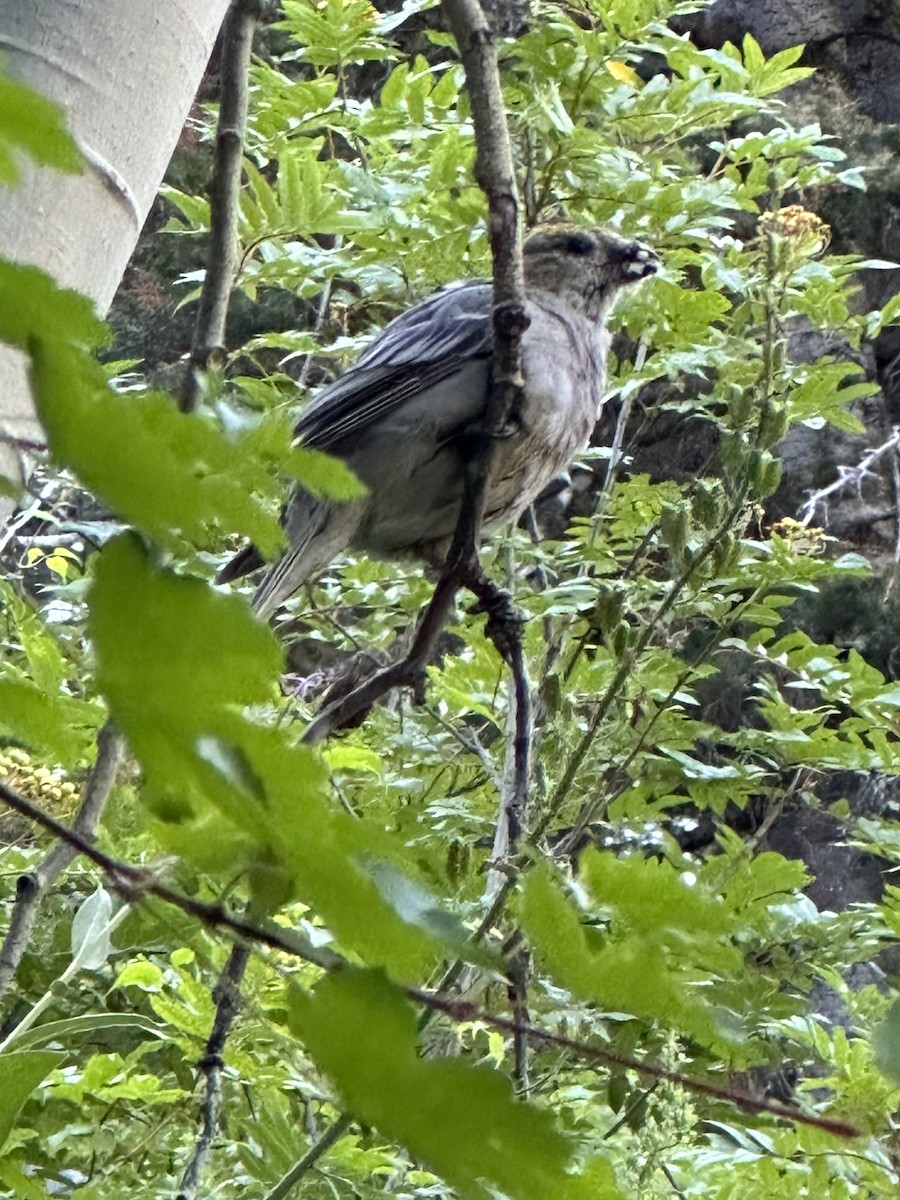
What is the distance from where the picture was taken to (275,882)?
362 mm

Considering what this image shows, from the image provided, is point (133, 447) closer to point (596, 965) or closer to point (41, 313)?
point (41, 313)

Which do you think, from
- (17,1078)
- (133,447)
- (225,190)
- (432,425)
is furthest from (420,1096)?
(432,425)

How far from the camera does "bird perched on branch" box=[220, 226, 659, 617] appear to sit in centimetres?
160

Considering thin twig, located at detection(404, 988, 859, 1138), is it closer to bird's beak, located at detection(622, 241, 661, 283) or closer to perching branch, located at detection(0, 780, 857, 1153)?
perching branch, located at detection(0, 780, 857, 1153)

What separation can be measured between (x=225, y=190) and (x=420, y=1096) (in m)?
0.76

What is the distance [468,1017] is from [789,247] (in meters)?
1.33

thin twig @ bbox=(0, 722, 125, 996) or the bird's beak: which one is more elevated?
the bird's beak

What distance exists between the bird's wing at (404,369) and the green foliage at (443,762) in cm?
10

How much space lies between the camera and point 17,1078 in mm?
519

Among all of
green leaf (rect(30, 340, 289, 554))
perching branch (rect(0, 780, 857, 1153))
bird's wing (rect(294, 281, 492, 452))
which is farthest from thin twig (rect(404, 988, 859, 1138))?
bird's wing (rect(294, 281, 492, 452))

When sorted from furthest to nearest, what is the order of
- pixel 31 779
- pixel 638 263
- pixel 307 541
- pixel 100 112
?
1. pixel 638 263
2. pixel 307 541
3. pixel 31 779
4. pixel 100 112

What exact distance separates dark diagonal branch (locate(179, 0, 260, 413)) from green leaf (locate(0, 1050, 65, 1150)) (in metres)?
0.43

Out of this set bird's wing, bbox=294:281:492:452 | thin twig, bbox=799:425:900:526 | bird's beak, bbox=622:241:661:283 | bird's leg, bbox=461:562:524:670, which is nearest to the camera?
bird's leg, bbox=461:562:524:670

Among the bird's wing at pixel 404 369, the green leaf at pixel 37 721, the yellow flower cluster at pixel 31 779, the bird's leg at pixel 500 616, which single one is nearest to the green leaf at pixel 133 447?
the green leaf at pixel 37 721
